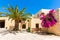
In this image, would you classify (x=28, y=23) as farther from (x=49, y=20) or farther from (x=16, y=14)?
(x=49, y=20)

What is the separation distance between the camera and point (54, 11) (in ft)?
63.9

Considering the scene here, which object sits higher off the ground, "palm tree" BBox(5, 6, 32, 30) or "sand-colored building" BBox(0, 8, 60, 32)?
"palm tree" BBox(5, 6, 32, 30)

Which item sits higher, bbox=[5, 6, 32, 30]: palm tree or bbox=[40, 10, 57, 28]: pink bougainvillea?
bbox=[5, 6, 32, 30]: palm tree

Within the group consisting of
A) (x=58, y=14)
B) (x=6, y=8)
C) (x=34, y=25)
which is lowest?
(x=34, y=25)

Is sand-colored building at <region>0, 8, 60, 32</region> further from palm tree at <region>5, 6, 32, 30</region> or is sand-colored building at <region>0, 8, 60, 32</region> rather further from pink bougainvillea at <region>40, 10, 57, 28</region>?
palm tree at <region>5, 6, 32, 30</region>

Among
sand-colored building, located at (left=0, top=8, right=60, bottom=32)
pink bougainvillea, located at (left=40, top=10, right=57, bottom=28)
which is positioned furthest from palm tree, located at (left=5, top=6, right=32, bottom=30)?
pink bougainvillea, located at (left=40, top=10, right=57, bottom=28)

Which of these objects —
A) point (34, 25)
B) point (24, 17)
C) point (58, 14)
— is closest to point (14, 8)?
point (24, 17)

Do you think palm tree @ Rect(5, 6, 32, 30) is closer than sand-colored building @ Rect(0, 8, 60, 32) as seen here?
Yes

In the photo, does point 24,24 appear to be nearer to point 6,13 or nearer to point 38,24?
point 38,24

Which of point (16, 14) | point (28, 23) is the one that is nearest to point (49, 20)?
point (16, 14)

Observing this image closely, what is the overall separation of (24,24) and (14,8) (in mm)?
12014

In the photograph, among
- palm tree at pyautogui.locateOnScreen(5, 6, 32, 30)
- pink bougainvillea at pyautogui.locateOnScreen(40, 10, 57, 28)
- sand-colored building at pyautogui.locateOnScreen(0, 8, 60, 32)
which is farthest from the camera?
sand-colored building at pyautogui.locateOnScreen(0, 8, 60, 32)

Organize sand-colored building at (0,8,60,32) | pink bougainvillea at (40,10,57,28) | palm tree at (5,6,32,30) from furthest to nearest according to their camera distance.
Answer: sand-colored building at (0,8,60,32) < palm tree at (5,6,32,30) < pink bougainvillea at (40,10,57,28)

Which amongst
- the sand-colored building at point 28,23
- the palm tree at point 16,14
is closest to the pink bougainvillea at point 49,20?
the sand-colored building at point 28,23
